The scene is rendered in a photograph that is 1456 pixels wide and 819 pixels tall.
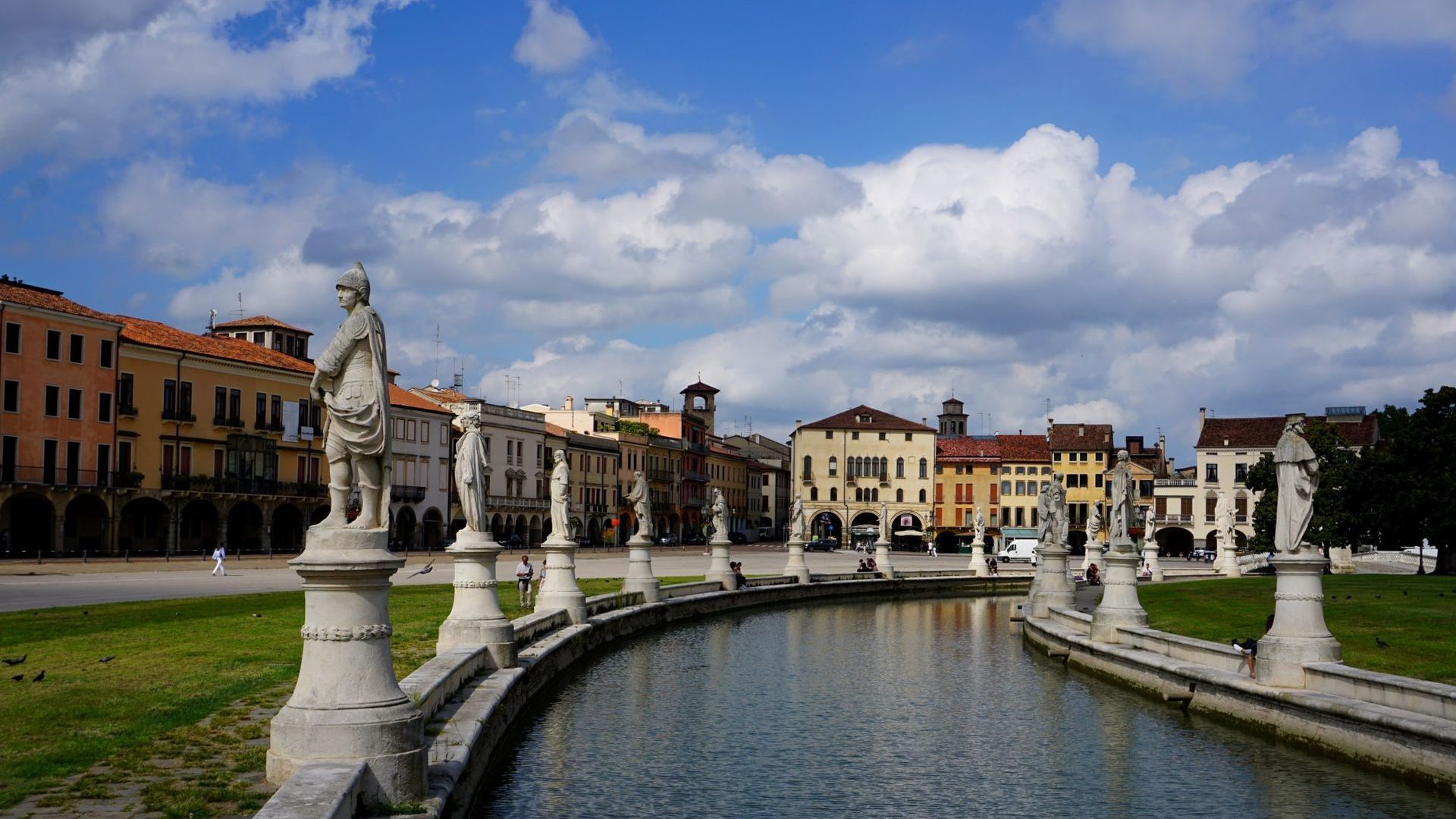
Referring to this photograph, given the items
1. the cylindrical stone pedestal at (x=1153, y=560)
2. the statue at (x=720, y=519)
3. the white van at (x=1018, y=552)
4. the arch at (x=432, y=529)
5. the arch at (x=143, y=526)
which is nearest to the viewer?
the statue at (x=720, y=519)

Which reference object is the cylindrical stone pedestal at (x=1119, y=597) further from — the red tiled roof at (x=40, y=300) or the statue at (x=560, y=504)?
the red tiled roof at (x=40, y=300)

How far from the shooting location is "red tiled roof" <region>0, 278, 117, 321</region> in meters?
59.5

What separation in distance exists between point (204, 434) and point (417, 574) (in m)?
28.3

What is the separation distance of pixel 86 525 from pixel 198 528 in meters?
7.67

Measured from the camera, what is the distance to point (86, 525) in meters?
63.9

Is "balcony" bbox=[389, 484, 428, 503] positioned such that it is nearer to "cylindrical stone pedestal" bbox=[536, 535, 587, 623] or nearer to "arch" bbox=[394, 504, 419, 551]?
"arch" bbox=[394, 504, 419, 551]

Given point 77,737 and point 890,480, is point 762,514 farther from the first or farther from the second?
→ point 77,737

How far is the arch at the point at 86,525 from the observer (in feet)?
205

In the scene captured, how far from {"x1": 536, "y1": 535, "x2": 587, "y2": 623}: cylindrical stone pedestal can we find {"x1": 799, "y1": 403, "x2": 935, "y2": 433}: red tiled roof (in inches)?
4004

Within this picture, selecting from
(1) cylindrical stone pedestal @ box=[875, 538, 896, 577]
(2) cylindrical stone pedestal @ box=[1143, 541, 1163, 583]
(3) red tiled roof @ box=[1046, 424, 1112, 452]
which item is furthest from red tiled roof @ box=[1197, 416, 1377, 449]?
(1) cylindrical stone pedestal @ box=[875, 538, 896, 577]

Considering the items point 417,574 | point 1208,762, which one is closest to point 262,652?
point 1208,762

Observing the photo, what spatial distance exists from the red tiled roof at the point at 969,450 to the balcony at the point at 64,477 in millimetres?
81051

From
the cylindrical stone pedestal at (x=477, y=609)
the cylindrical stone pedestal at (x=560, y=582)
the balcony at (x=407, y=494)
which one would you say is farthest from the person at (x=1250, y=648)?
the balcony at (x=407, y=494)

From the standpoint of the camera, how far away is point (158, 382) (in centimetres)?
6769
